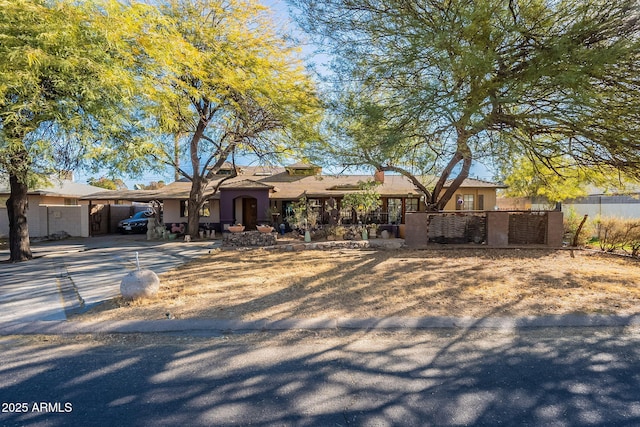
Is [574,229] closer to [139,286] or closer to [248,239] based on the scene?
[248,239]

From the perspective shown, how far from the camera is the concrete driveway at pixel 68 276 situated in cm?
596

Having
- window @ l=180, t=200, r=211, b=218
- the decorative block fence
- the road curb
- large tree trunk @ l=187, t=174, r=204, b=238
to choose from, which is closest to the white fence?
window @ l=180, t=200, r=211, b=218

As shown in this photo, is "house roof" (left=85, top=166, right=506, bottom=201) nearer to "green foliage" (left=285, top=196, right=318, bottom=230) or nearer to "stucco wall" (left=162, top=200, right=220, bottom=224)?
"stucco wall" (left=162, top=200, right=220, bottom=224)

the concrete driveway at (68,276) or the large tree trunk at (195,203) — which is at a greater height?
the large tree trunk at (195,203)

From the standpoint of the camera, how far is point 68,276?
8.71 metres

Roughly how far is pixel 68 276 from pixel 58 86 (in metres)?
4.56

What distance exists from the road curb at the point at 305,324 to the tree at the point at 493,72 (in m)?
4.36

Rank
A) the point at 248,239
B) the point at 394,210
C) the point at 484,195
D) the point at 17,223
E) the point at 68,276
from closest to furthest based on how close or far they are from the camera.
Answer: the point at 68,276
the point at 17,223
the point at 248,239
the point at 394,210
the point at 484,195

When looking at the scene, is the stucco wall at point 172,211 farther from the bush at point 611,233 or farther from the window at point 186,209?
the bush at point 611,233

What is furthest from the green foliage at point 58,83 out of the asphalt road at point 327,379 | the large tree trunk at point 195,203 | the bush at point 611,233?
the bush at point 611,233

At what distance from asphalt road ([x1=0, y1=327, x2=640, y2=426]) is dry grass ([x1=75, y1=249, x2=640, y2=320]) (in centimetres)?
87

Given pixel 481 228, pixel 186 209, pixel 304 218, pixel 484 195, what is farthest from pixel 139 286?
pixel 484 195

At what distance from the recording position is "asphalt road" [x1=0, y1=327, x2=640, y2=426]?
2879mm

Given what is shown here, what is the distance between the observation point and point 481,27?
7.57 meters
